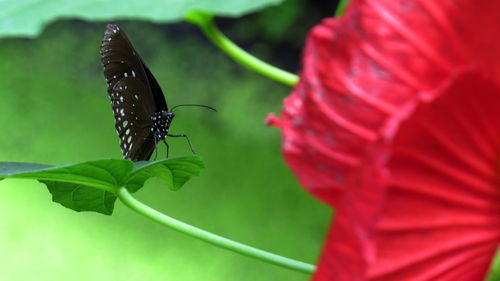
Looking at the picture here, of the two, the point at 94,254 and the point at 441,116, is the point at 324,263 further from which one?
the point at 94,254

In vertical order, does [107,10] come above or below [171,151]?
above

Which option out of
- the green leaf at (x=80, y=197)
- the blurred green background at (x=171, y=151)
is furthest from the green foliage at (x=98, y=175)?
the blurred green background at (x=171, y=151)

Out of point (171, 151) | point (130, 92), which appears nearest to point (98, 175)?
point (130, 92)

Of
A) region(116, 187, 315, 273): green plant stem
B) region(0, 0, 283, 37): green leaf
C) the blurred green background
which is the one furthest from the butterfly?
the blurred green background

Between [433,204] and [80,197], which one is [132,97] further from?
[433,204]

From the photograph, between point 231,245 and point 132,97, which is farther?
point 132,97

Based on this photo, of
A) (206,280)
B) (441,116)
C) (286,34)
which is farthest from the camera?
(286,34)

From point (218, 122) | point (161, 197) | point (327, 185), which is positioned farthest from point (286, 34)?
point (327, 185)
